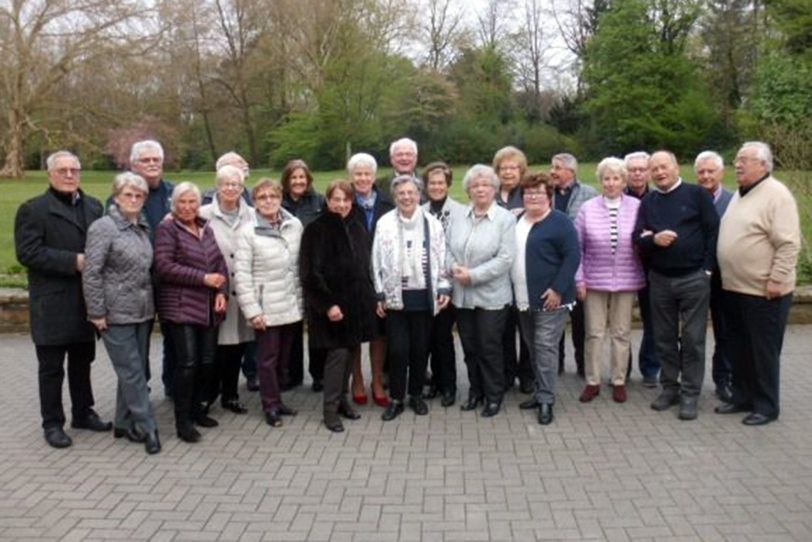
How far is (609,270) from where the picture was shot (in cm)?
595

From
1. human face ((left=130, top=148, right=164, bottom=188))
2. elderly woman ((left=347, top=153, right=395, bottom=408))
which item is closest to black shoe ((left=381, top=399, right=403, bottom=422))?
elderly woman ((left=347, top=153, right=395, bottom=408))

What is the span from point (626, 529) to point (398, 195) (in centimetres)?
284

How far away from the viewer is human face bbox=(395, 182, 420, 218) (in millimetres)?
5688

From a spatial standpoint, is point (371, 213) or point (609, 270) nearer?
point (609, 270)

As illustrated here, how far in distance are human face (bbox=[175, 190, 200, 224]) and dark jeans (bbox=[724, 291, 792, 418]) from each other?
12.9 ft

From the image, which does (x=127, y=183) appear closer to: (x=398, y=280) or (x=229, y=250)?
(x=229, y=250)

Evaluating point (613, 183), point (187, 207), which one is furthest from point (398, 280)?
point (613, 183)

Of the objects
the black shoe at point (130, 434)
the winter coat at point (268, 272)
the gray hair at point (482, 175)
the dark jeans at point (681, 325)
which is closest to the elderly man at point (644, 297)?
the dark jeans at point (681, 325)

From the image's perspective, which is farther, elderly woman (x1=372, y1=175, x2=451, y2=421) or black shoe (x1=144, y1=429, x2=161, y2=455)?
elderly woman (x1=372, y1=175, x2=451, y2=421)

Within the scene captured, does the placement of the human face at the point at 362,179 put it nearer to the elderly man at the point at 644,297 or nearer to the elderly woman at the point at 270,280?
the elderly woman at the point at 270,280

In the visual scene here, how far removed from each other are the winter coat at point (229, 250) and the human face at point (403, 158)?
4.23 feet

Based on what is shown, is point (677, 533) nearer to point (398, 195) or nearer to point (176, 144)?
point (398, 195)

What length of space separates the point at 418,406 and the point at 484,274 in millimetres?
1159

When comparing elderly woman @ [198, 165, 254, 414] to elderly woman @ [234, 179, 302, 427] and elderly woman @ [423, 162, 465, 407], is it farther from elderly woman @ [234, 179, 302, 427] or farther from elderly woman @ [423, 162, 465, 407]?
elderly woman @ [423, 162, 465, 407]
